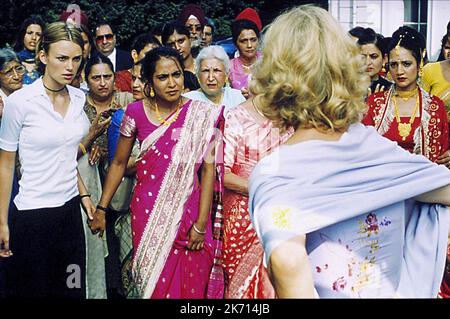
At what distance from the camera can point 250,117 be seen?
4.56 m

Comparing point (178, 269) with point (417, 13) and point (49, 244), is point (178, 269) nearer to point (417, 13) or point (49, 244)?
point (49, 244)

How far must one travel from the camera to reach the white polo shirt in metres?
4.68

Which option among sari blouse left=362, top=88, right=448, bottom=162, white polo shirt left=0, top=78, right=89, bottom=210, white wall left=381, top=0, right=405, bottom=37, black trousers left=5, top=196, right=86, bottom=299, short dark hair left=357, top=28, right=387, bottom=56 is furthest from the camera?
white wall left=381, top=0, right=405, bottom=37

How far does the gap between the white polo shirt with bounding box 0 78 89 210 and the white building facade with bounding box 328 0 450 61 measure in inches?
322

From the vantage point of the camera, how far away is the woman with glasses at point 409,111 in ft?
18.1

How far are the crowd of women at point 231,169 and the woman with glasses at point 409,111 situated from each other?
0.01 metres

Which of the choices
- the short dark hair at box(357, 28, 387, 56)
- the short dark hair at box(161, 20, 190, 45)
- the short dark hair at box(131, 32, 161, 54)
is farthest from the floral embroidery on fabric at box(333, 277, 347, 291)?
the short dark hair at box(161, 20, 190, 45)

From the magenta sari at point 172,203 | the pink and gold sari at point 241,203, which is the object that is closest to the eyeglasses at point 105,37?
the magenta sari at point 172,203

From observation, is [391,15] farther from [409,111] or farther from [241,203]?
[241,203]

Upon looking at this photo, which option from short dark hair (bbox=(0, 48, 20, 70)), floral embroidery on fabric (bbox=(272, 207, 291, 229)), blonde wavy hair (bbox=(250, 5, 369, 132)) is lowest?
short dark hair (bbox=(0, 48, 20, 70))

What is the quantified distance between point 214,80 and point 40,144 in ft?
5.15

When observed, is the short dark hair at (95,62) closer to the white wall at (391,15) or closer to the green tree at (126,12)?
the green tree at (126,12)

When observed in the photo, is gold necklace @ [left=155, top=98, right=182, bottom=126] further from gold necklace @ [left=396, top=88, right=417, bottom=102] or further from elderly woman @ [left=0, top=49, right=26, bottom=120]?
gold necklace @ [left=396, top=88, right=417, bottom=102]
